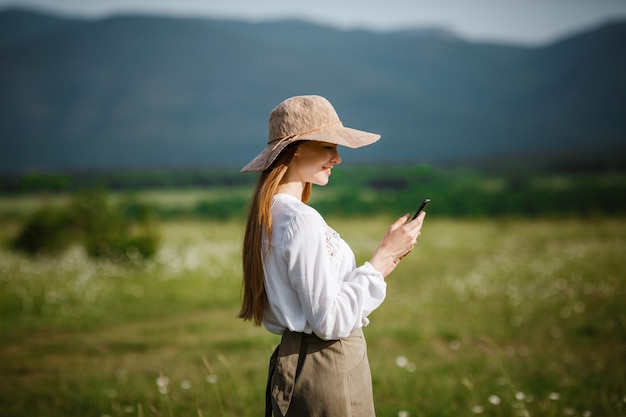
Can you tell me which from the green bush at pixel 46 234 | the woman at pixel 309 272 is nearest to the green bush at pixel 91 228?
the green bush at pixel 46 234

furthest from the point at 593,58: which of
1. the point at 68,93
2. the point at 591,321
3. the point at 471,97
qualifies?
the point at 591,321

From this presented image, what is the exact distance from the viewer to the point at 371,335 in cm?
738

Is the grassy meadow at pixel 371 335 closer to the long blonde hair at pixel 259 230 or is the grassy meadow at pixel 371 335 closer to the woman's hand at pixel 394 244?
the long blonde hair at pixel 259 230

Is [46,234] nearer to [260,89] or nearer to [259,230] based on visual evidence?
[259,230]

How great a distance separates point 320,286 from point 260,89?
113 metres

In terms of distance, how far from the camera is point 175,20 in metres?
135

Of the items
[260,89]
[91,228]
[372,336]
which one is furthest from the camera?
[260,89]

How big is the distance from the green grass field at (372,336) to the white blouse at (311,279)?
137 cm

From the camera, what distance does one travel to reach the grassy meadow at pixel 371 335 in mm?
4754

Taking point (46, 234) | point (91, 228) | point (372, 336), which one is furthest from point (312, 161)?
point (46, 234)

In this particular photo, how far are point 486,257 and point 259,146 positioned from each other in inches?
3484

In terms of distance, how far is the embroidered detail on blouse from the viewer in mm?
2303

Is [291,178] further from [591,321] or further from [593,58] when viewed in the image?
[593,58]

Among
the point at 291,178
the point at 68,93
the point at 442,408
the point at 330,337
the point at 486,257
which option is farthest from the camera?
the point at 68,93
